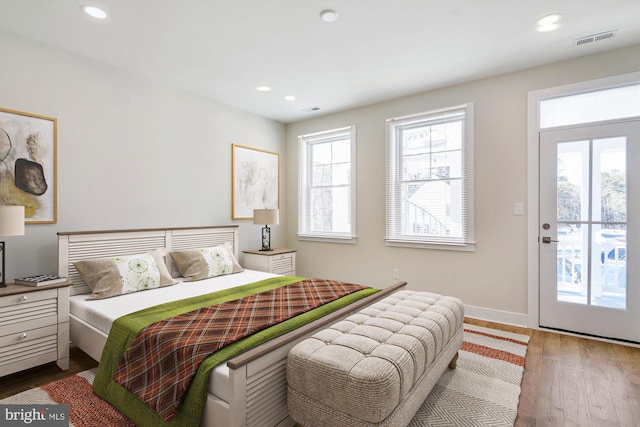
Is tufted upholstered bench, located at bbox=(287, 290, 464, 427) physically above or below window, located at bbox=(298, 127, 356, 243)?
below

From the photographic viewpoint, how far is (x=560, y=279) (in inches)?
126

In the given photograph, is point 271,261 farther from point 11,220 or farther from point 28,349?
point 11,220

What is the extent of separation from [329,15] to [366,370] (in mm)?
2367

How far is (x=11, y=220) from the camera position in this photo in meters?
2.29

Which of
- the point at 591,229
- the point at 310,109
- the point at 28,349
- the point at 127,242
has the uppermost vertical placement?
the point at 310,109

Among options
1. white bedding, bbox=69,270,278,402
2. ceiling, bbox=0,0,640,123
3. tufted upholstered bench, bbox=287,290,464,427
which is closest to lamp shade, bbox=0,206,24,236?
white bedding, bbox=69,270,278,402

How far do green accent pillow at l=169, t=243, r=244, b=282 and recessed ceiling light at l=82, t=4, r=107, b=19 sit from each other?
Result: 2147 mm

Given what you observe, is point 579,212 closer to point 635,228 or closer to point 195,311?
point 635,228

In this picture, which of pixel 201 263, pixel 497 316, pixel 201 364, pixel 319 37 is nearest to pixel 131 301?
pixel 201 263

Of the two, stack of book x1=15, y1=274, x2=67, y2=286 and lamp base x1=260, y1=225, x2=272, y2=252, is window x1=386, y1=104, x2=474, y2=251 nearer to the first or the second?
lamp base x1=260, y1=225, x2=272, y2=252

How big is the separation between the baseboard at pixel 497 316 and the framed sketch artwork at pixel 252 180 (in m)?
3.02

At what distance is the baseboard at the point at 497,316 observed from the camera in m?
3.38

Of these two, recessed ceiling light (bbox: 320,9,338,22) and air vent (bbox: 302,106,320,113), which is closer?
recessed ceiling light (bbox: 320,9,338,22)

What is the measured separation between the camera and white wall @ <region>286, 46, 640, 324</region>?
328 cm
